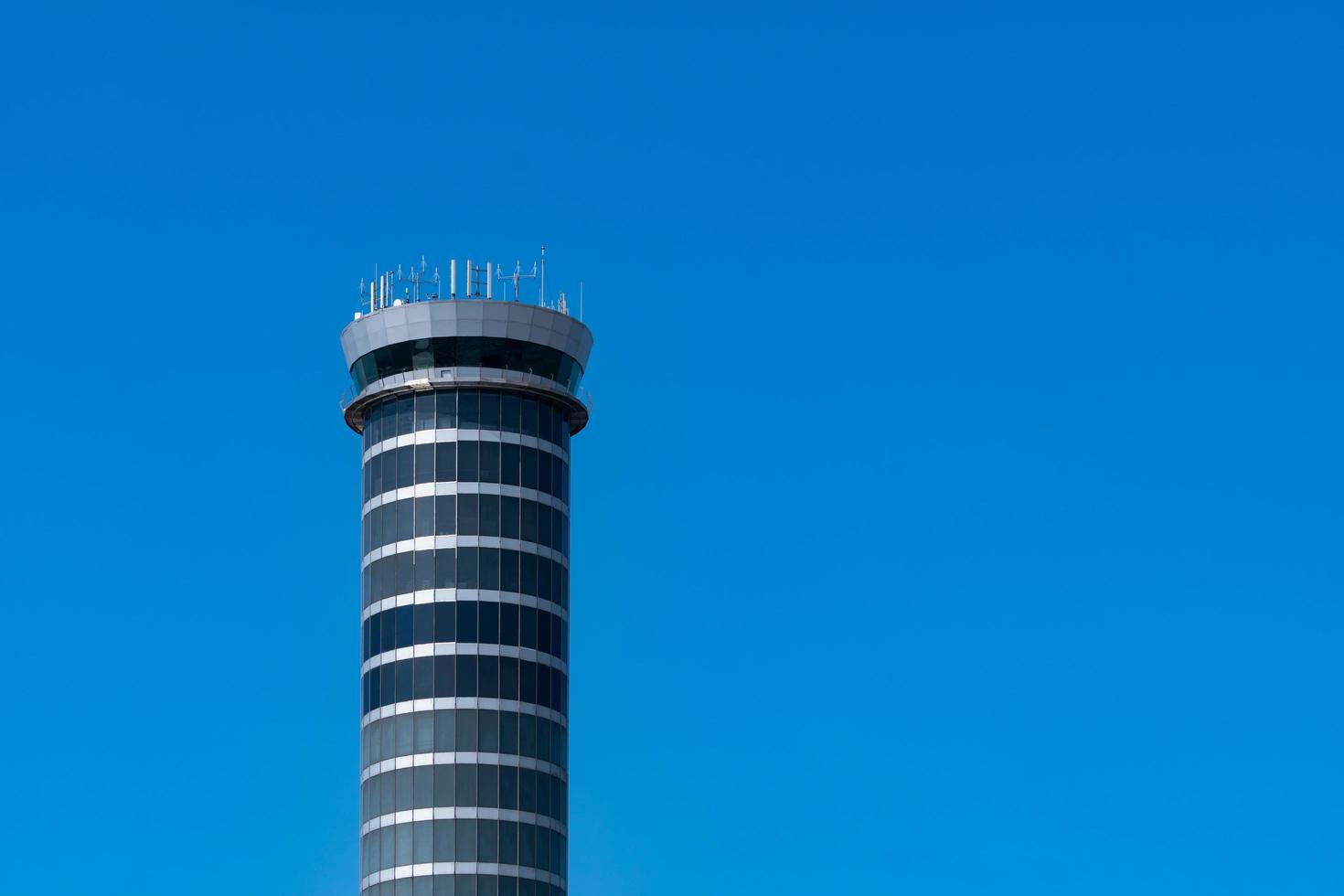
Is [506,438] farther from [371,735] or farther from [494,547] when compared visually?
[371,735]

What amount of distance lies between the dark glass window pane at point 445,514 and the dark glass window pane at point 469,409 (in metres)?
4.78

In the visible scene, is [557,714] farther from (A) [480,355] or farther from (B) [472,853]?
(A) [480,355]

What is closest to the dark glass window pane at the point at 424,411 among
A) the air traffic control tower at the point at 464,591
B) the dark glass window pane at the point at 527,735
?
the air traffic control tower at the point at 464,591

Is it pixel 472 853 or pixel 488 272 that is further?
pixel 488 272

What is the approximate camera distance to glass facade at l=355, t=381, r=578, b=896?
6639 inches

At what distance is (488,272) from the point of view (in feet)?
586

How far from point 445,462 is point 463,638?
36.4ft

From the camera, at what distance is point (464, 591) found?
171625mm

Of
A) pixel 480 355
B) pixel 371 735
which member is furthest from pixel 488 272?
pixel 371 735

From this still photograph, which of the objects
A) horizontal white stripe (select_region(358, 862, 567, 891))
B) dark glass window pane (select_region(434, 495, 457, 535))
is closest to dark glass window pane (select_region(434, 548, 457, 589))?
dark glass window pane (select_region(434, 495, 457, 535))

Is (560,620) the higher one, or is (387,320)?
(387,320)

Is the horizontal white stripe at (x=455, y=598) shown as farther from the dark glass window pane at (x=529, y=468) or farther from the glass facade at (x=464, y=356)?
the glass facade at (x=464, y=356)

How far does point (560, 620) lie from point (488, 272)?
22.6 metres

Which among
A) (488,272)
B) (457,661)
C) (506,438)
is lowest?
(457,661)
